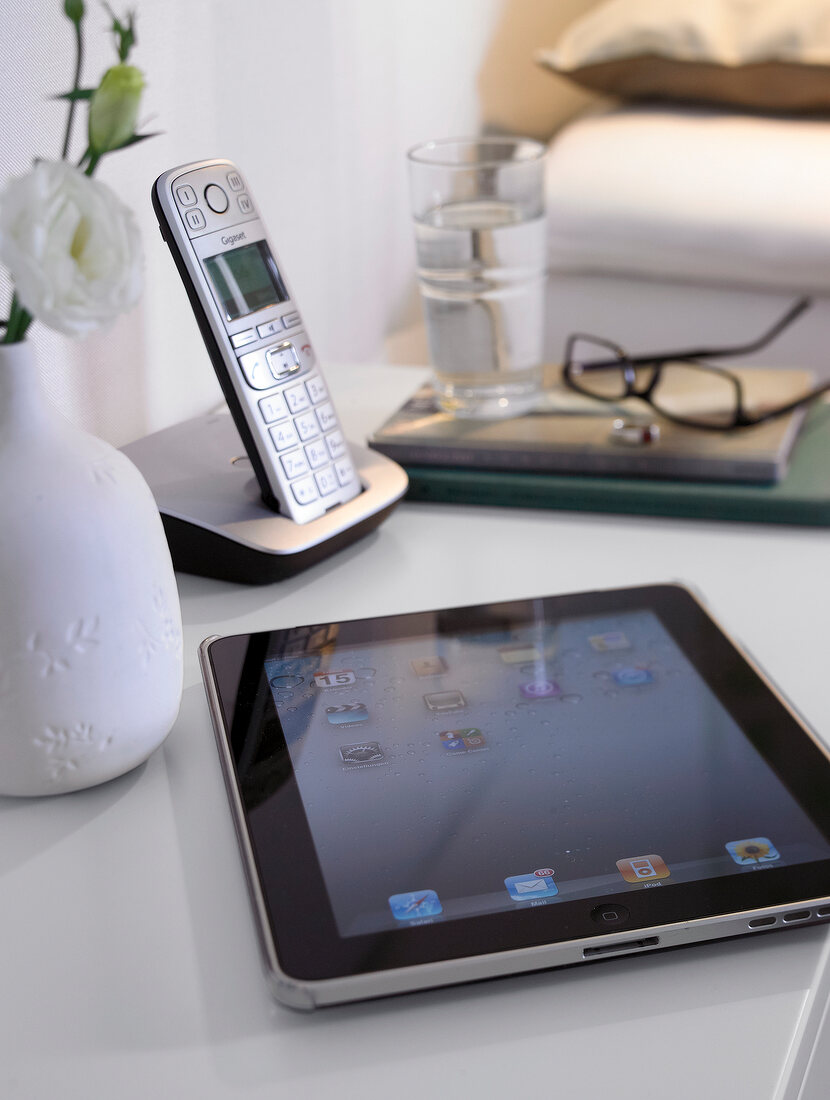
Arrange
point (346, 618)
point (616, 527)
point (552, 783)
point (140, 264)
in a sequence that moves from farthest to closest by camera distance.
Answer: point (616, 527), point (346, 618), point (552, 783), point (140, 264)

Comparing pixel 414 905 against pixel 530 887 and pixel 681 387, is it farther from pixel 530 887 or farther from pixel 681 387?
pixel 681 387

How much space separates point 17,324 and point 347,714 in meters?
0.21

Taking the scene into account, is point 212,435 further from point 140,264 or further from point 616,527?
point 140,264

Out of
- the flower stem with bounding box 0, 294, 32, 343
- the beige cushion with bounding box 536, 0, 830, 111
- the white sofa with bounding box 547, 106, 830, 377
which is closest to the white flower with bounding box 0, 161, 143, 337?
the flower stem with bounding box 0, 294, 32, 343

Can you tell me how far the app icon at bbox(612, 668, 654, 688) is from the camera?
50 cm

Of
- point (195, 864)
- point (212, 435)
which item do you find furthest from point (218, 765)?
point (212, 435)

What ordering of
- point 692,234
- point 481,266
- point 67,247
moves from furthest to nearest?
1. point 692,234
2. point 481,266
3. point 67,247

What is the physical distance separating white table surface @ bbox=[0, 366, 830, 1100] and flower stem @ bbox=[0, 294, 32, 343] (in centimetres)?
19

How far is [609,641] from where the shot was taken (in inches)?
21.1

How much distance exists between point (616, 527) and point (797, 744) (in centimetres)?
26

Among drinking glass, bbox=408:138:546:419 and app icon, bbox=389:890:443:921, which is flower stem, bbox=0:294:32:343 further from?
drinking glass, bbox=408:138:546:419

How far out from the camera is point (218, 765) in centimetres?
48

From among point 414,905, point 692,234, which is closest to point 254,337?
point 414,905

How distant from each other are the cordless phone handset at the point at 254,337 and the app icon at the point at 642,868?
0.29 m
